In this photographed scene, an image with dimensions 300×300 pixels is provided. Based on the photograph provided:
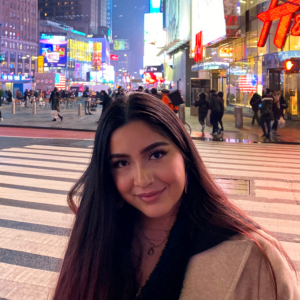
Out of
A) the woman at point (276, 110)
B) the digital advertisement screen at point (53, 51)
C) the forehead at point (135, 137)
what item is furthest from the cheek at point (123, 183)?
the digital advertisement screen at point (53, 51)

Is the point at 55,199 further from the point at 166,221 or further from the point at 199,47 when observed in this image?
the point at 199,47

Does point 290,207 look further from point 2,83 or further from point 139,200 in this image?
point 2,83

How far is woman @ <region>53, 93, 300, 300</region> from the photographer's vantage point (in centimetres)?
144

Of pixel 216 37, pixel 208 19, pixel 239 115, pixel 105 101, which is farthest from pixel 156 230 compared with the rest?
pixel 208 19

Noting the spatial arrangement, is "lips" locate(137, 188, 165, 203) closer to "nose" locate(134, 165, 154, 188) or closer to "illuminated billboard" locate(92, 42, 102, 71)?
"nose" locate(134, 165, 154, 188)

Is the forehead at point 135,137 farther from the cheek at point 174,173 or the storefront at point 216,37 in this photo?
the storefront at point 216,37

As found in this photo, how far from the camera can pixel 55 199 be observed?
24.0ft

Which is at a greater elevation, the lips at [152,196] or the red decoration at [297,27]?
the red decoration at [297,27]

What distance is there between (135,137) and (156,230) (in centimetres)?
38

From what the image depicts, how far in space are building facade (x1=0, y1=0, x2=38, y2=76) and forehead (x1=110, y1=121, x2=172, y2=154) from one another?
5982 inches

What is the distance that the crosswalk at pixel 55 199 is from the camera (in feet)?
14.7

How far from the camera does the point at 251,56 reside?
3020 cm

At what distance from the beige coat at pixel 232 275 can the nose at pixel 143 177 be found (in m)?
0.33

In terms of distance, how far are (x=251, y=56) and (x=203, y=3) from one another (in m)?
11.0
